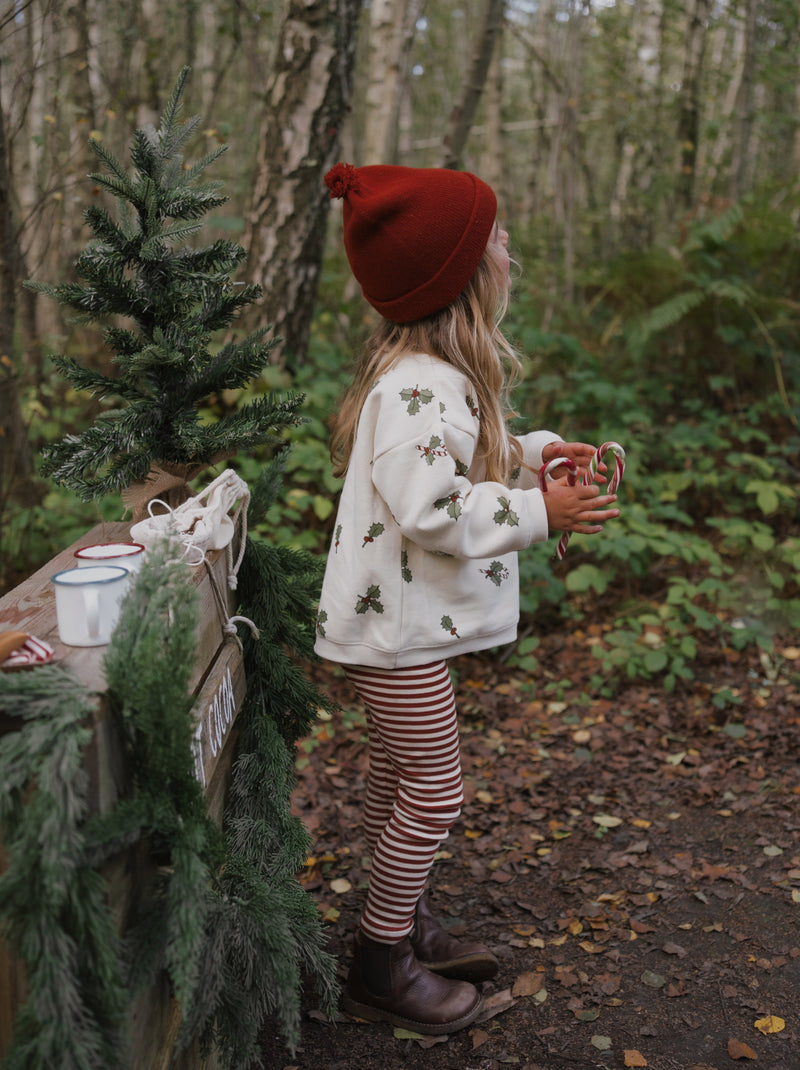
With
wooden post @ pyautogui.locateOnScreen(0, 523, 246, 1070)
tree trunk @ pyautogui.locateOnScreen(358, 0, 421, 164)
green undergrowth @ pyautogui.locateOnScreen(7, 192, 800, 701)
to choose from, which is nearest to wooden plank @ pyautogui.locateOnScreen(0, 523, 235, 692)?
wooden post @ pyautogui.locateOnScreen(0, 523, 246, 1070)

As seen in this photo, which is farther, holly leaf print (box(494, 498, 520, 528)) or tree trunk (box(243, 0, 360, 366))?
tree trunk (box(243, 0, 360, 366))

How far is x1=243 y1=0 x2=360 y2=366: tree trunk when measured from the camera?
5.11 meters

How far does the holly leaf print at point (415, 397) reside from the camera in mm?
2131

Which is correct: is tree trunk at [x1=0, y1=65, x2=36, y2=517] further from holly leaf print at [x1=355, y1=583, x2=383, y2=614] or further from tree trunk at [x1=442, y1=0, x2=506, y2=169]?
tree trunk at [x1=442, y1=0, x2=506, y2=169]

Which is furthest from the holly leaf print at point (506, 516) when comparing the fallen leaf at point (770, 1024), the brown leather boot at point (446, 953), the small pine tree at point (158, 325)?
the fallen leaf at point (770, 1024)

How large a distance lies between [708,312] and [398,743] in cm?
546

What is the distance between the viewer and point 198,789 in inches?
59.8

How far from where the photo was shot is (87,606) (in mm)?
1574

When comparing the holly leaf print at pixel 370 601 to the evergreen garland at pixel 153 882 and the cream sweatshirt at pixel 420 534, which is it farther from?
the evergreen garland at pixel 153 882

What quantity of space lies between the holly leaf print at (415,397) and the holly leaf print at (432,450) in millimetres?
87

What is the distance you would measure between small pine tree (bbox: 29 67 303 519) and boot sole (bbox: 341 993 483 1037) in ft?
4.96

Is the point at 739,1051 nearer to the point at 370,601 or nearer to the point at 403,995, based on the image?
the point at 403,995

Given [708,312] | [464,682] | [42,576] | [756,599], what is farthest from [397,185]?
[708,312]

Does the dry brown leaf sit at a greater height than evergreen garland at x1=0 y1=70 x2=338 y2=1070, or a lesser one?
lesser
